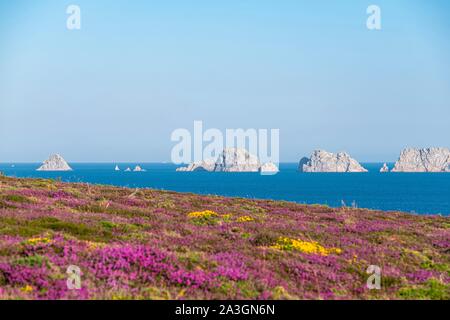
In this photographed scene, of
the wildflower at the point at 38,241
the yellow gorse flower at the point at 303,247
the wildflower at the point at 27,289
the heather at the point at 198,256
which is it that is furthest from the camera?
the yellow gorse flower at the point at 303,247

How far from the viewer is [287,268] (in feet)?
51.0

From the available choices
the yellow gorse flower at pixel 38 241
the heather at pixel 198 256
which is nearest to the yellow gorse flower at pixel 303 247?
the heather at pixel 198 256

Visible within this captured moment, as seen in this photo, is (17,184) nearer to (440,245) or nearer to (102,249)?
(102,249)

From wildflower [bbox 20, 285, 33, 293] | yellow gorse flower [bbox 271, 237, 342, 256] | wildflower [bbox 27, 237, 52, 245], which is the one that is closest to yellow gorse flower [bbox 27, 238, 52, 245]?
wildflower [bbox 27, 237, 52, 245]

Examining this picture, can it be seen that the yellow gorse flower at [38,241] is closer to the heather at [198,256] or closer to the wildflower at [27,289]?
the heather at [198,256]

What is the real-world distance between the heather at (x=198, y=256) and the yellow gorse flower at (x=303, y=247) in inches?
2.2

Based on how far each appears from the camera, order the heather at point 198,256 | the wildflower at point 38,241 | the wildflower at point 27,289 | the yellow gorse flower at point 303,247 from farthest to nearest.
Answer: the yellow gorse flower at point 303,247 < the wildflower at point 38,241 < the heather at point 198,256 < the wildflower at point 27,289

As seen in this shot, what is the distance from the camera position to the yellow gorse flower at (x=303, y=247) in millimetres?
18681

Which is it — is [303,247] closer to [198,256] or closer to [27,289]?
[198,256]

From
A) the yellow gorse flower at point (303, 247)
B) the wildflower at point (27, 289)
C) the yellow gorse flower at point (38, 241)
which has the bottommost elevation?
the yellow gorse flower at point (303, 247)

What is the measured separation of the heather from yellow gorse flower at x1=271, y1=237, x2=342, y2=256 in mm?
55

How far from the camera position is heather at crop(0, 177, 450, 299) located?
1221cm
